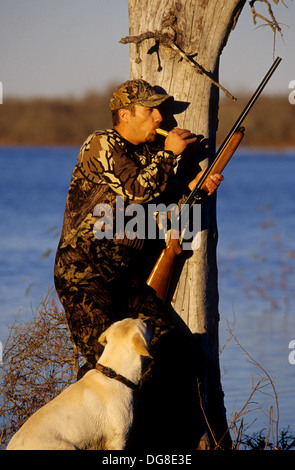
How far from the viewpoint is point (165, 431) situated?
5.78 meters

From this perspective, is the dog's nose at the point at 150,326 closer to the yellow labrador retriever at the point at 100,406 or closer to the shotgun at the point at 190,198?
the yellow labrador retriever at the point at 100,406

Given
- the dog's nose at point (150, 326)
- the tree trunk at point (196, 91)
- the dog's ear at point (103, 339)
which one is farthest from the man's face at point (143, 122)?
the dog's ear at point (103, 339)

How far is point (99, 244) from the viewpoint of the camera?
17.5ft

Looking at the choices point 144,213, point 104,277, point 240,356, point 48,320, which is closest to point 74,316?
point 104,277

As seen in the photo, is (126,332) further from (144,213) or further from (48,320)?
(48,320)

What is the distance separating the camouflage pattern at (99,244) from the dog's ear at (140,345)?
1.43ft

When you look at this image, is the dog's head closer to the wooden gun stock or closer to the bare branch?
the wooden gun stock

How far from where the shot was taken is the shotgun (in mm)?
5684

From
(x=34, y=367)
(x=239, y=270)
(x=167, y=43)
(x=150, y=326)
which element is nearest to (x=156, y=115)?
(x=167, y=43)

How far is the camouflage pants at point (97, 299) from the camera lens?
17.5 ft

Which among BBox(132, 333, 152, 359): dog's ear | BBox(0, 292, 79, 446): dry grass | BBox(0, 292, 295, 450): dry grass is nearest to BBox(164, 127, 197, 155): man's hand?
BBox(132, 333, 152, 359): dog's ear

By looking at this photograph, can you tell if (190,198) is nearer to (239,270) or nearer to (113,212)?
(113,212)

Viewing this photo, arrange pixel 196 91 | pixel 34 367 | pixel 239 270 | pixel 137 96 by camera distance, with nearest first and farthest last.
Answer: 1. pixel 137 96
2. pixel 196 91
3. pixel 34 367
4. pixel 239 270

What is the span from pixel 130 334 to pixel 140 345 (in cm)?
12
